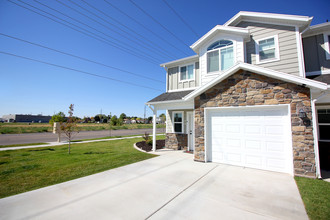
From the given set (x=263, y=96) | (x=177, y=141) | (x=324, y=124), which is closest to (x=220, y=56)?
(x=263, y=96)

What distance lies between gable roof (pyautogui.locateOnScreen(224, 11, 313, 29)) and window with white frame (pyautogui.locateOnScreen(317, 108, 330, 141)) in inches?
159

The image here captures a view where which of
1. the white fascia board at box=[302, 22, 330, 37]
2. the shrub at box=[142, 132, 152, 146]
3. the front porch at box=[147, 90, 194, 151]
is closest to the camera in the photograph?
the white fascia board at box=[302, 22, 330, 37]

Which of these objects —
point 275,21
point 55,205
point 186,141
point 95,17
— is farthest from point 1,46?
point 275,21

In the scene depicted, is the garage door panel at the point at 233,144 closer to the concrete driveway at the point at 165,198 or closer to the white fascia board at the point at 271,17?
the concrete driveway at the point at 165,198

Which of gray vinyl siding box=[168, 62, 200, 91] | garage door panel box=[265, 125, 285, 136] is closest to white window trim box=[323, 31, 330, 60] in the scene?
garage door panel box=[265, 125, 285, 136]

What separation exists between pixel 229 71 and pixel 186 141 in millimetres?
5651

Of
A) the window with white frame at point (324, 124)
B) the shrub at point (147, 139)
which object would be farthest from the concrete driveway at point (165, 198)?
the shrub at point (147, 139)

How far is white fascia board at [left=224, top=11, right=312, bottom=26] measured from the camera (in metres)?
6.31

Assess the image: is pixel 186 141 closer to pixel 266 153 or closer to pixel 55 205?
pixel 266 153

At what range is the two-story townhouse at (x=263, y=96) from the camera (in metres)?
4.99

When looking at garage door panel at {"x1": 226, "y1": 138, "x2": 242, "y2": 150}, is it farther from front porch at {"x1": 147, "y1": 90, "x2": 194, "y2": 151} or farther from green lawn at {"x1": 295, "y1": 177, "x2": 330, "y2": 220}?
front porch at {"x1": 147, "y1": 90, "x2": 194, "y2": 151}

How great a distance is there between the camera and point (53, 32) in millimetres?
10039

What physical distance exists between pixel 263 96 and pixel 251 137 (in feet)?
5.67

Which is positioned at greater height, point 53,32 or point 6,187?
point 53,32
